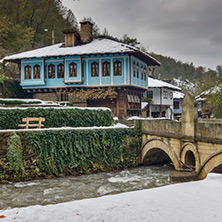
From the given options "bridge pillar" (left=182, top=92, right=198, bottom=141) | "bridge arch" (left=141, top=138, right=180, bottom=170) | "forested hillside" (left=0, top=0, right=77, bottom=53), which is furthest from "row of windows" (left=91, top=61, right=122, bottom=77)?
"bridge pillar" (left=182, top=92, right=198, bottom=141)

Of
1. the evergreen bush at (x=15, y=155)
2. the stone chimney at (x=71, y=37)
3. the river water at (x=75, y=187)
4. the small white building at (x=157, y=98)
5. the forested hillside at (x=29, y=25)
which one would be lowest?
the river water at (x=75, y=187)

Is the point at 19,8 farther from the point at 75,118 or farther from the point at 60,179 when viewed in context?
the point at 60,179

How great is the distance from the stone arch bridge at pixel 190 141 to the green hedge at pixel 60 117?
13.7 feet

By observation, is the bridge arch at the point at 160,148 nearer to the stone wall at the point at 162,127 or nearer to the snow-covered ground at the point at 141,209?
the stone wall at the point at 162,127

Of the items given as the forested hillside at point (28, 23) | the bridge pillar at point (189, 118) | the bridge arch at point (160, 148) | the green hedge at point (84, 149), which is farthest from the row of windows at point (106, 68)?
the bridge pillar at point (189, 118)

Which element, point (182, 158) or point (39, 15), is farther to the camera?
point (39, 15)

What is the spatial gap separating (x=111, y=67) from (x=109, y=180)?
47.0 ft

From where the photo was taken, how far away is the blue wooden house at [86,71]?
2609 cm

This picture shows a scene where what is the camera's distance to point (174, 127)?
14.3m

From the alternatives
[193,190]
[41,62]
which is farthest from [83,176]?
[41,62]

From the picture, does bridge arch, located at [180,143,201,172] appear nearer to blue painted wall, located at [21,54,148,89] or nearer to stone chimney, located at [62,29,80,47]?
blue painted wall, located at [21,54,148,89]

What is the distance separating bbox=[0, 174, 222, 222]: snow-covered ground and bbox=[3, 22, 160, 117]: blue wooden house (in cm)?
1999

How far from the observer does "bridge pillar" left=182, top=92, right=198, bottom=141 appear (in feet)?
41.3

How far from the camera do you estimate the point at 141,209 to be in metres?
5.42
